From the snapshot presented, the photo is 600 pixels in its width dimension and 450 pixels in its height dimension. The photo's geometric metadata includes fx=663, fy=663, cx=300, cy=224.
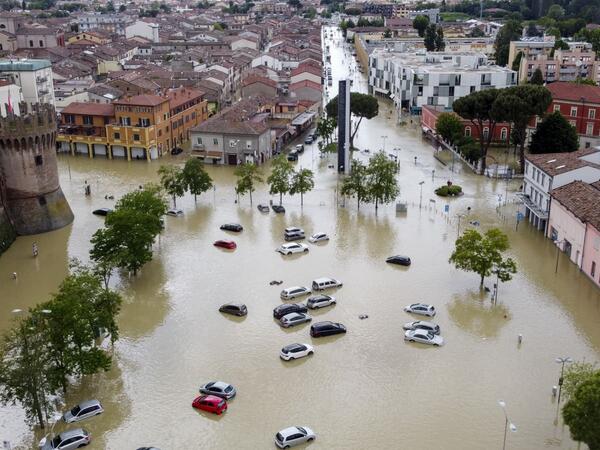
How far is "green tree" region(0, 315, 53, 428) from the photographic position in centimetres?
1652

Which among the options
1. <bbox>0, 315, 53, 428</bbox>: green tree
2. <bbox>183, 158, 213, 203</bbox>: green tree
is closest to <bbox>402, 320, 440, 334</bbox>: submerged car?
<bbox>0, 315, 53, 428</bbox>: green tree

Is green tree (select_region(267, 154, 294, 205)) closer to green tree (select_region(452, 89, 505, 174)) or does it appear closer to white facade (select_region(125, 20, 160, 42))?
green tree (select_region(452, 89, 505, 174))

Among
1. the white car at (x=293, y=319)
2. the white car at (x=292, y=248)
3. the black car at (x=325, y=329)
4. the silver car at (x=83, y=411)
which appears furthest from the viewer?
the white car at (x=292, y=248)

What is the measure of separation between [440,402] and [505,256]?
39.3 feet

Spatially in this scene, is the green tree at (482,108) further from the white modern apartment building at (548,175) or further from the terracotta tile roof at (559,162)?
the white modern apartment building at (548,175)

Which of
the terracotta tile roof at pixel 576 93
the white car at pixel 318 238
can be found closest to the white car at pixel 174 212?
the white car at pixel 318 238

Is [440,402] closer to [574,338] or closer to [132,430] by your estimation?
[574,338]

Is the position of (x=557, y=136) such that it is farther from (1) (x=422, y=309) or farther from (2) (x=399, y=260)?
(1) (x=422, y=309)

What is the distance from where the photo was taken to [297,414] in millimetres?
17641

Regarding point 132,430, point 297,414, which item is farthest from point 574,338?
point 132,430

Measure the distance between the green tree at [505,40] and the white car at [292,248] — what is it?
6201 centimetres

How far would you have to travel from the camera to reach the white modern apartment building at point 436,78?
57750 millimetres

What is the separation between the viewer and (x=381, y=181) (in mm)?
33500

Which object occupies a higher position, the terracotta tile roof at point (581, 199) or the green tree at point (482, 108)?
the green tree at point (482, 108)
